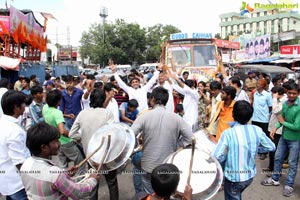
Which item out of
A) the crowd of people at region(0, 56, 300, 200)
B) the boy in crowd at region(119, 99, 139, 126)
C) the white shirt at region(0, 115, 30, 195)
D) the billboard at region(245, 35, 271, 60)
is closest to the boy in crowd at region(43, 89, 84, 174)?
the crowd of people at region(0, 56, 300, 200)

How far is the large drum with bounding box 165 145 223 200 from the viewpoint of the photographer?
8.24ft

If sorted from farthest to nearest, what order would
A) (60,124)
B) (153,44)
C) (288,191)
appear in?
(153,44) < (288,191) < (60,124)

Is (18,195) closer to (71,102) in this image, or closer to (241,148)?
(241,148)

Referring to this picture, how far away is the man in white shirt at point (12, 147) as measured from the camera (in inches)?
105

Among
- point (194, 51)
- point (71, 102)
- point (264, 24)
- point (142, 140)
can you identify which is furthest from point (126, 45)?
point (264, 24)

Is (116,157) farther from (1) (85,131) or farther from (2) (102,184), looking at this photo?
(2) (102,184)

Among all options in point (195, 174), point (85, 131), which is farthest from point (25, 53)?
point (195, 174)

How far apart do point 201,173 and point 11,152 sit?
1.68 meters

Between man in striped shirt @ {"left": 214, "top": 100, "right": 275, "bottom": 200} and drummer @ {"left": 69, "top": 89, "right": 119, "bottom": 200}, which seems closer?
man in striped shirt @ {"left": 214, "top": 100, "right": 275, "bottom": 200}

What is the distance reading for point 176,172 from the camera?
2070 millimetres

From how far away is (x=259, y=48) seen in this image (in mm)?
26922

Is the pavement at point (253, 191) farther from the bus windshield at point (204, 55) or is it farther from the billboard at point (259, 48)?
the billboard at point (259, 48)

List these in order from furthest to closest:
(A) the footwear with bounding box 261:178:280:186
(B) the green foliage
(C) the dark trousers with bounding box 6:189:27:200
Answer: (B) the green foliage < (A) the footwear with bounding box 261:178:280:186 < (C) the dark trousers with bounding box 6:189:27:200

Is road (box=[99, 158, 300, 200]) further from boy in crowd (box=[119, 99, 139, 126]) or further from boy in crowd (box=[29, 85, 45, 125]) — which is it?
boy in crowd (box=[29, 85, 45, 125])
